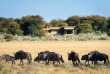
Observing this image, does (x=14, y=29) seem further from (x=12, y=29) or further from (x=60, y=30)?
(x=60, y=30)

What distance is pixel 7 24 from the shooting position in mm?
53469

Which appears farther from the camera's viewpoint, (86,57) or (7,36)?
(7,36)

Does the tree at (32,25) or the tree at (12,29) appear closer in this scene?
the tree at (32,25)

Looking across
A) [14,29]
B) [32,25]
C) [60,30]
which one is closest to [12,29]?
[14,29]

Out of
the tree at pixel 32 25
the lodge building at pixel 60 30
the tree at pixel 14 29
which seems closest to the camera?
the tree at pixel 32 25

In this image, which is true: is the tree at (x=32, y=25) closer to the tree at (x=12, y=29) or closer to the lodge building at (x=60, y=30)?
the tree at (x=12, y=29)

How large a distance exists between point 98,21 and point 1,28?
40.3 meters

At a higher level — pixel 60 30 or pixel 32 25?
pixel 32 25

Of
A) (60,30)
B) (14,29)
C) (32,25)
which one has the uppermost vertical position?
(32,25)

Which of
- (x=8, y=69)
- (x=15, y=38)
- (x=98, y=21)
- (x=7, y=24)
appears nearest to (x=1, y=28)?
(x=7, y=24)

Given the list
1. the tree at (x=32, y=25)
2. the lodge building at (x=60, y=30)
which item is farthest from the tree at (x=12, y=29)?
the lodge building at (x=60, y=30)

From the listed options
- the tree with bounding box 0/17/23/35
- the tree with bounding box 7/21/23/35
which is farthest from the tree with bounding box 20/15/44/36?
the tree with bounding box 7/21/23/35

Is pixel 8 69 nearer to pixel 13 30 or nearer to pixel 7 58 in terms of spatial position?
pixel 7 58

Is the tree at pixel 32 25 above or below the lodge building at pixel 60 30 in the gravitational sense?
above
